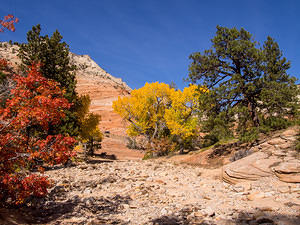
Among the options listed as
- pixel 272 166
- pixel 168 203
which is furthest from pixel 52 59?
pixel 272 166

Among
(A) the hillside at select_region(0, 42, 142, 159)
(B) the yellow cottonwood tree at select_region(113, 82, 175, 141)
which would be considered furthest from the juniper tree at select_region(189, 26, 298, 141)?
(A) the hillside at select_region(0, 42, 142, 159)

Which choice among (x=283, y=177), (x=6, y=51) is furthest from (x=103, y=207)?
(x=6, y=51)

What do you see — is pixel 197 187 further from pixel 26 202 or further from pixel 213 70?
pixel 213 70

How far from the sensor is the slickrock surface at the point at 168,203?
5008mm

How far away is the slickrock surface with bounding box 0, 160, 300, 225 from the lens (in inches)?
197

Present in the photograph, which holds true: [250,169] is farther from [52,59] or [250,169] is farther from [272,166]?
[52,59]

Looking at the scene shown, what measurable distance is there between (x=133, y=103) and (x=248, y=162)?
61.0 feet

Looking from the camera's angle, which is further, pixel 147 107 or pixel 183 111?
pixel 147 107

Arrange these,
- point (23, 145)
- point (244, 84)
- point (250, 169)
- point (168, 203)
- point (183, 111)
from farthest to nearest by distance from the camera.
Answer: point (183, 111)
point (244, 84)
point (250, 169)
point (168, 203)
point (23, 145)

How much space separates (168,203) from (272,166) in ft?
15.9

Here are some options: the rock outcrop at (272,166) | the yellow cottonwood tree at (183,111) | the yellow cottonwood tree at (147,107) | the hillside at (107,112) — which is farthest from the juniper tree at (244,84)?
the hillside at (107,112)

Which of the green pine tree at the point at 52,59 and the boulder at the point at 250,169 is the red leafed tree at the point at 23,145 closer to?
the boulder at the point at 250,169

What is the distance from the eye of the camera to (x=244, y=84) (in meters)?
13.8

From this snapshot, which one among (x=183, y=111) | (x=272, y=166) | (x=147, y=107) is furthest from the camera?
(x=147, y=107)
